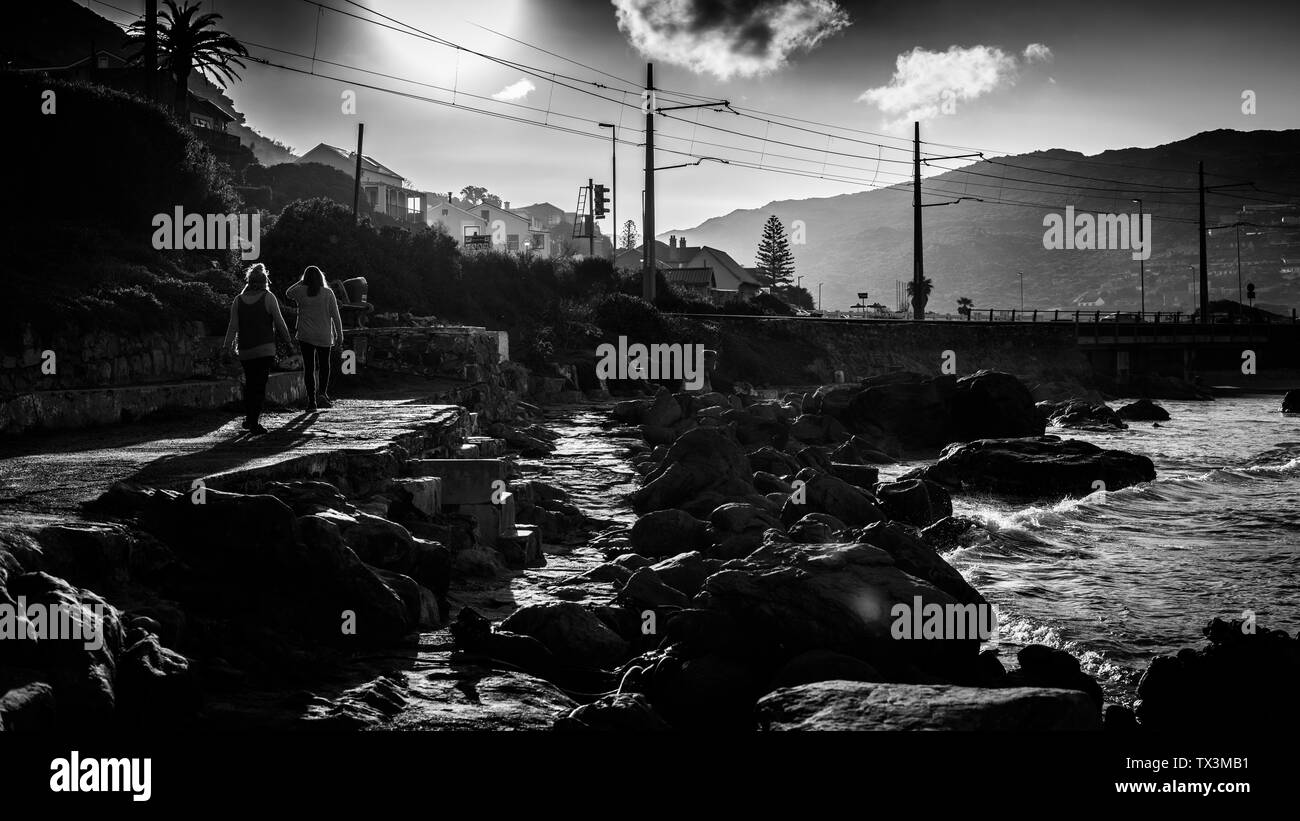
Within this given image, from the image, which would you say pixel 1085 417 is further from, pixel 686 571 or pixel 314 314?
pixel 686 571

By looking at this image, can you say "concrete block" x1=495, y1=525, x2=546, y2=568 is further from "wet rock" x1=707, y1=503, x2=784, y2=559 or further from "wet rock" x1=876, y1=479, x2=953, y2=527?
"wet rock" x1=876, y1=479, x2=953, y2=527

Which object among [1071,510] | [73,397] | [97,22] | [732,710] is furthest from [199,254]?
[97,22]

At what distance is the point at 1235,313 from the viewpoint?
256 feet

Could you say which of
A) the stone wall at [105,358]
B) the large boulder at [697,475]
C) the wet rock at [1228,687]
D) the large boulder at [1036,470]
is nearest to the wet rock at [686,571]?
the wet rock at [1228,687]

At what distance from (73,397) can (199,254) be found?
498 inches

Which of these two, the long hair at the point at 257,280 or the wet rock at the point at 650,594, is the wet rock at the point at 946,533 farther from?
the long hair at the point at 257,280

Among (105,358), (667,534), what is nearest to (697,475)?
(667,534)

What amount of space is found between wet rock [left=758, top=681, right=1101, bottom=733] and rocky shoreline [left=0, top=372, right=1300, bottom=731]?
0.01 m

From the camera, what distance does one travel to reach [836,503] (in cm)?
1286

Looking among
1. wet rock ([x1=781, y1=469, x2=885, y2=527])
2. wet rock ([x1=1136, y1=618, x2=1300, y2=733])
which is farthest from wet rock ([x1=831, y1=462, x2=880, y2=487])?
wet rock ([x1=1136, y1=618, x2=1300, y2=733])

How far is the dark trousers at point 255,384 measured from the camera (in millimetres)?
10883

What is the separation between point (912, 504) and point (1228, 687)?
7.94 metres

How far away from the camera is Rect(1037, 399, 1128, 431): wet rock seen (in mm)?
32781
